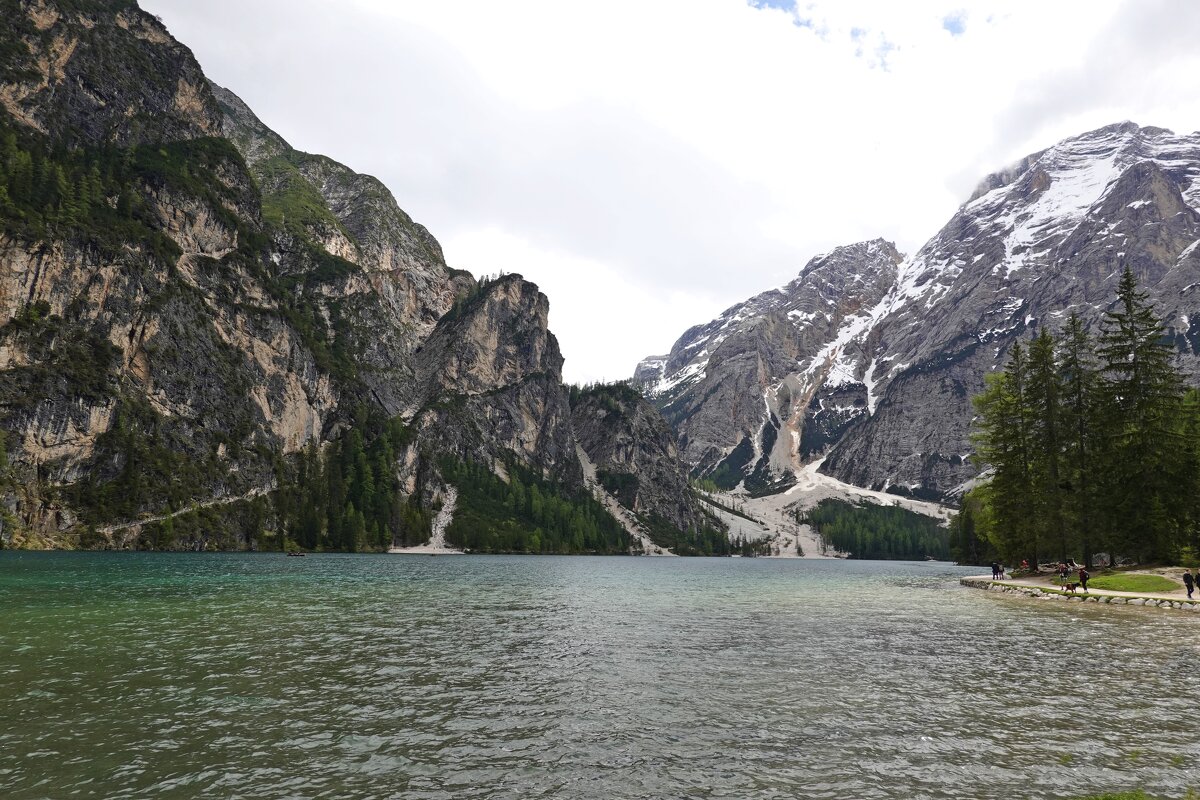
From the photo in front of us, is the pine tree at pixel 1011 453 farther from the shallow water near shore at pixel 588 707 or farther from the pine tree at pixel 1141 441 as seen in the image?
the shallow water near shore at pixel 588 707

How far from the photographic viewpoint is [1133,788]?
13.6 m

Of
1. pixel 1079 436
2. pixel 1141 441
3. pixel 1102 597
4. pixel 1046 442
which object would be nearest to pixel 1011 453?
pixel 1046 442

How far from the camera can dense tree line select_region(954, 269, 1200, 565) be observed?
204 feet

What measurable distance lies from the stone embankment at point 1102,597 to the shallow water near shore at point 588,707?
7068 mm

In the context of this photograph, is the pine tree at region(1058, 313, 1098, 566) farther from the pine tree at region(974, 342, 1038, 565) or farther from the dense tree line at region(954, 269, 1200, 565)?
the pine tree at region(974, 342, 1038, 565)

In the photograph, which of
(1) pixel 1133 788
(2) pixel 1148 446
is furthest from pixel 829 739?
(2) pixel 1148 446

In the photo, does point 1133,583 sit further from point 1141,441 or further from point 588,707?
point 588,707

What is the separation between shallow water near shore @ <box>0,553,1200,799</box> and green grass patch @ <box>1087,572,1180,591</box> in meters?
15.8

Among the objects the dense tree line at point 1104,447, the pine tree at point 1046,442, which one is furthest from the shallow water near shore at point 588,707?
the pine tree at point 1046,442

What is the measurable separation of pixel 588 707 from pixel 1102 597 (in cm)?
5145

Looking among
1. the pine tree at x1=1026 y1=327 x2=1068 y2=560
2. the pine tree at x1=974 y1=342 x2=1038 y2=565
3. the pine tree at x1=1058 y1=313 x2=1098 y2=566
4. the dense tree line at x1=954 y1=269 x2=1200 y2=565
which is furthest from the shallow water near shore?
the pine tree at x1=974 y1=342 x2=1038 y2=565

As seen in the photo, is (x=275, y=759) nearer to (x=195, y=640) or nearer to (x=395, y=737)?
(x=395, y=737)

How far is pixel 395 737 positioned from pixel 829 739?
1135 centimetres

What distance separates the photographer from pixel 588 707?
2086 centimetres
